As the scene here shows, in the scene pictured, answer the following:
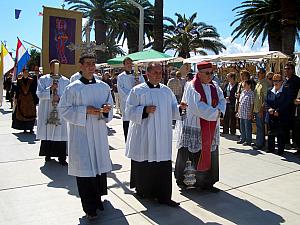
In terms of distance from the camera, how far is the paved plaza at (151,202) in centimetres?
396

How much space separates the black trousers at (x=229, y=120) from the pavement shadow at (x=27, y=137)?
5.06 m

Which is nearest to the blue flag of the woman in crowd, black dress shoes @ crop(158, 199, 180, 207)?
the woman in crowd

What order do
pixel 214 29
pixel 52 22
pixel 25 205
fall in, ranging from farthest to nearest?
pixel 214 29, pixel 52 22, pixel 25 205

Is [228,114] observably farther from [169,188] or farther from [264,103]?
[169,188]

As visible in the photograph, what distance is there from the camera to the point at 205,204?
443 cm

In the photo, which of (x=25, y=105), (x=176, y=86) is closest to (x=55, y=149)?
(x=25, y=105)

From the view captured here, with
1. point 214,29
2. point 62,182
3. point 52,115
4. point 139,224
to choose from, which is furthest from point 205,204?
point 214,29

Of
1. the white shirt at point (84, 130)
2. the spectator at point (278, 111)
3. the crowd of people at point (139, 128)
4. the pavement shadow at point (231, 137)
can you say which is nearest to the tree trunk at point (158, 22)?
the pavement shadow at point (231, 137)

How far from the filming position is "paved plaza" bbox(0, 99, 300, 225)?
3965mm

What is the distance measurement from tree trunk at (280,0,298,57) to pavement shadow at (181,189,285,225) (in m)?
15.6

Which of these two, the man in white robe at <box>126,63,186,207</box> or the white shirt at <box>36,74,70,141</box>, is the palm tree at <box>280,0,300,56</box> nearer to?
the white shirt at <box>36,74,70,141</box>

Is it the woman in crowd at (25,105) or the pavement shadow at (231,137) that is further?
the woman in crowd at (25,105)

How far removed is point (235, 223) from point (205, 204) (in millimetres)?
601

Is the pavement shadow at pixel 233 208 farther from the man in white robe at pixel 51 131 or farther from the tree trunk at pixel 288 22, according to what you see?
the tree trunk at pixel 288 22
